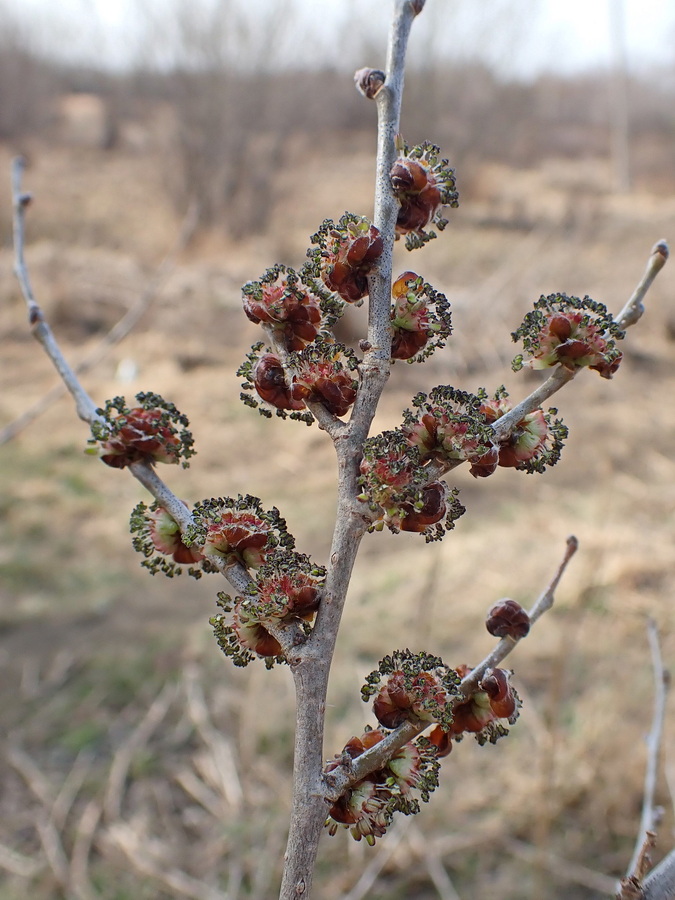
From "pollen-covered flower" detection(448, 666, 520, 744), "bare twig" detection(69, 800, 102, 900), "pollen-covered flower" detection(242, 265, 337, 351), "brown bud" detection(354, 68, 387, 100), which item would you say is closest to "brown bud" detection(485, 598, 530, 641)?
"pollen-covered flower" detection(448, 666, 520, 744)

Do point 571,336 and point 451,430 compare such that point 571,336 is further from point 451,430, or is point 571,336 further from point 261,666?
point 261,666

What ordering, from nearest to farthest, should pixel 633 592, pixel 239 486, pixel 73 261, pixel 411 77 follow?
1. pixel 633 592
2. pixel 239 486
3. pixel 73 261
4. pixel 411 77

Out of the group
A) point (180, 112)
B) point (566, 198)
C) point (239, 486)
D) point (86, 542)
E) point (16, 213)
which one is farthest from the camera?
point (566, 198)

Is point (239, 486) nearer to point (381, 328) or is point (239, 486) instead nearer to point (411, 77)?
point (381, 328)

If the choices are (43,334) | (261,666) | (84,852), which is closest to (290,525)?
(261,666)

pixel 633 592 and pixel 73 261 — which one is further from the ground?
pixel 73 261

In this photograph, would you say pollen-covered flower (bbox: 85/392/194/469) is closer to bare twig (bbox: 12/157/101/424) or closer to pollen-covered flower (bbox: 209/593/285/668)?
bare twig (bbox: 12/157/101/424)

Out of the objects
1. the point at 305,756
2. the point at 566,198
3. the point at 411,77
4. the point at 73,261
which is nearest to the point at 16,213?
the point at 305,756
